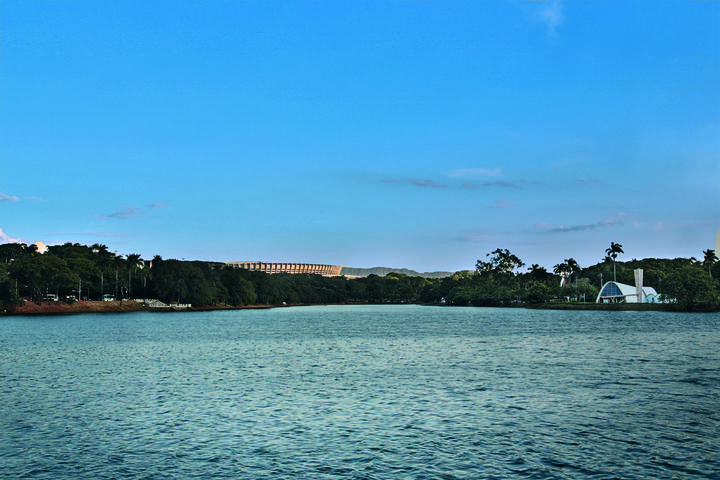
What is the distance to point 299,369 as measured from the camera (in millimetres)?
52531

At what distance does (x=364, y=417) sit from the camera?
3170cm

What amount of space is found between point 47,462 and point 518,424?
22.1 m

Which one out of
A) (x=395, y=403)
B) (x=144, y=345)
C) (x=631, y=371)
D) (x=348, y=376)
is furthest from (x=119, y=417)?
(x=144, y=345)

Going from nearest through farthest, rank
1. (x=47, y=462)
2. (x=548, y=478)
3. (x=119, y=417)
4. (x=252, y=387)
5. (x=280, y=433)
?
(x=548, y=478) < (x=47, y=462) < (x=280, y=433) < (x=119, y=417) < (x=252, y=387)

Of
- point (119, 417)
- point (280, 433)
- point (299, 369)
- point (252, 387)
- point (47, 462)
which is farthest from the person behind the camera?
point (299, 369)

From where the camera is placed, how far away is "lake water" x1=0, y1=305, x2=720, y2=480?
75.1 ft

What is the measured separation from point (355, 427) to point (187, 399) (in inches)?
537

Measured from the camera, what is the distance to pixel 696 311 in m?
180

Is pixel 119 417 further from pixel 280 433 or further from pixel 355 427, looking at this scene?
pixel 355 427

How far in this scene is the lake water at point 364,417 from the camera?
22.9 meters

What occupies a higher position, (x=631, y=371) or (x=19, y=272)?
(x=19, y=272)

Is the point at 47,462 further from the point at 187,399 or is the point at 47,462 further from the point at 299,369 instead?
the point at 299,369

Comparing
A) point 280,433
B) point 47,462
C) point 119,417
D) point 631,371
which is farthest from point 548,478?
point 631,371

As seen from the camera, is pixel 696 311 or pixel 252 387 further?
pixel 696 311
